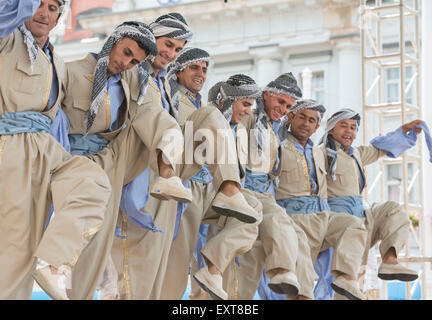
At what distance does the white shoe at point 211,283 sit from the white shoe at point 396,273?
1438 mm

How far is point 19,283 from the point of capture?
3.03 metres

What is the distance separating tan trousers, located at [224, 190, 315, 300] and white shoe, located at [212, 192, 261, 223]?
64 cm

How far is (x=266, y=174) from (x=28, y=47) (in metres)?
1.94

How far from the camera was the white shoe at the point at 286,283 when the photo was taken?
416 cm

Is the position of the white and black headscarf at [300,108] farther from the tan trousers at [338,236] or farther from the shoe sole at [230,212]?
the shoe sole at [230,212]

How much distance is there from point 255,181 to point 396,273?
1109 millimetres

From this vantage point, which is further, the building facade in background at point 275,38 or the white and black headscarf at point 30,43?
the building facade in background at point 275,38

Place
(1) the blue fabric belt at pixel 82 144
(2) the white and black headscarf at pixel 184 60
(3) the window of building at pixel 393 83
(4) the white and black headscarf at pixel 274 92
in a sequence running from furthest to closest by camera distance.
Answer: (3) the window of building at pixel 393 83, (4) the white and black headscarf at pixel 274 92, (2) the white and black headscarf at pixel 184 60, (1) the blue fabric belt at pixel 82 144

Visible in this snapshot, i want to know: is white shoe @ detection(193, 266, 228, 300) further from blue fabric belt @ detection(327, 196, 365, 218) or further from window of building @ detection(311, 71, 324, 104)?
window of building @ detection(311, 71, 324, 104)

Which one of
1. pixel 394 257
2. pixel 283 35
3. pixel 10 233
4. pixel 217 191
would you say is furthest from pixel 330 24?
pixel 10 233

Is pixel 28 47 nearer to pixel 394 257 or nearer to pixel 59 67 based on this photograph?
pixel 59 67

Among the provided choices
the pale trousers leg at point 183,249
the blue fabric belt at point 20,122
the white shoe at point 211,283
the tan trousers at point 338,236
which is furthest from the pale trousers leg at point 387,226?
the blue fabric belt at point 20,122

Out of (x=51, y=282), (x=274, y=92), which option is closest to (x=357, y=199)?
(x=274, y=92)

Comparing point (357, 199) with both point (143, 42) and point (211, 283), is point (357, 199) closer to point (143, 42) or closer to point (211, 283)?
point (211, 283)
